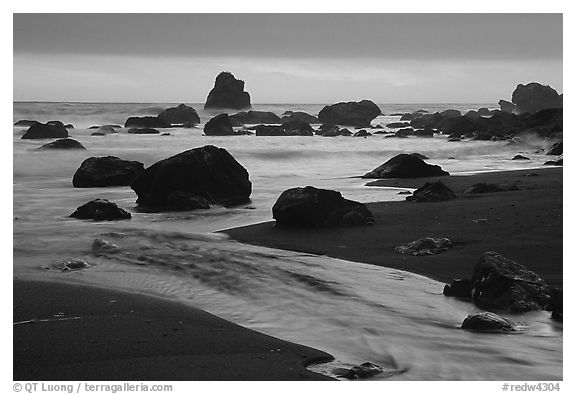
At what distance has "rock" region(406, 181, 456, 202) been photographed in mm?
11922

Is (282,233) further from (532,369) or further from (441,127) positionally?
(441,127)

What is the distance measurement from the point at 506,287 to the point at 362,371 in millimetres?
2075

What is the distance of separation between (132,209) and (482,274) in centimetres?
740

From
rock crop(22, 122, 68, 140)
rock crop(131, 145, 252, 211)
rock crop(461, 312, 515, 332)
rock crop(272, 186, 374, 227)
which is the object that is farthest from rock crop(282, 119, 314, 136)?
rock crop(461, 312, 515, 332)

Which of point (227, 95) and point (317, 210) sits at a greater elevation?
point (227, 95)

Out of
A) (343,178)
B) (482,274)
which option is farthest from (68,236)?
(343,178)

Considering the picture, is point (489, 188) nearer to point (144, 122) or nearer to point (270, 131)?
point (270, 131)

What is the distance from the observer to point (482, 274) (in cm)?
636

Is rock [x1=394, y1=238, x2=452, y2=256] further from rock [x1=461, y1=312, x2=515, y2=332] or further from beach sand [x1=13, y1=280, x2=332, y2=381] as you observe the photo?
beach sand [x1=13, y1=280, x2=332, y2=381]

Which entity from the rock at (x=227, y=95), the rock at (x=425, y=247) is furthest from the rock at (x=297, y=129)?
the rock at (x=425, y=247)

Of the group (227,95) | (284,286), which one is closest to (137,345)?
(284,286)

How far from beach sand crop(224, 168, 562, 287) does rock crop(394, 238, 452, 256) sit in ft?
0.35

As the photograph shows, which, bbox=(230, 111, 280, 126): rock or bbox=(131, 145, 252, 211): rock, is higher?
bbox=(230, 111, 280, 126): rock

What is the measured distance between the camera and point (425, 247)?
8.23 m
